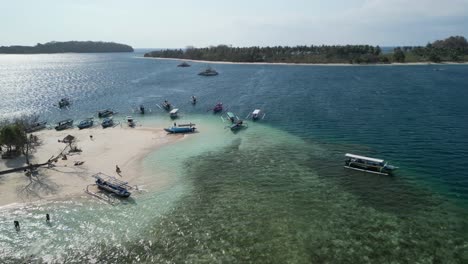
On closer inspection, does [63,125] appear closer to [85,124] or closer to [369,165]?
[85,124]

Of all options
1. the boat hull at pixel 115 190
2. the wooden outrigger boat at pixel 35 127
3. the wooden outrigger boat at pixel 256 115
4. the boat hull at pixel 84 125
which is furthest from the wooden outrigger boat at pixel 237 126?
the wooden outrigger boat at pixel 35 127

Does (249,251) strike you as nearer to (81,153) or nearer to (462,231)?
(462,231)

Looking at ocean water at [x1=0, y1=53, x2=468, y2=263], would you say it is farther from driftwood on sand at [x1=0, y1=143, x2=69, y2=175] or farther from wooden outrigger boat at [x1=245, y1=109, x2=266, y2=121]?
driftwood on sand at [x1=0, y1=143, x2=69, y2=175]

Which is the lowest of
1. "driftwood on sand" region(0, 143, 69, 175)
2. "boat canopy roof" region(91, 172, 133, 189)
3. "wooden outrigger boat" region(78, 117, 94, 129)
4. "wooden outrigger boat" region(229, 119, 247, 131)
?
"driftwood on sand" region(0, 143, 69, 175)

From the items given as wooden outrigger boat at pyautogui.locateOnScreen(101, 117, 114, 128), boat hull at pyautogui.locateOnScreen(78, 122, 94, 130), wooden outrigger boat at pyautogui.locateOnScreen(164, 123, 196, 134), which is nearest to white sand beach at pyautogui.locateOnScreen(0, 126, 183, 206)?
wooden outrigger boat at pyautogui.locateOnScreen(164, 123, 196, 134)

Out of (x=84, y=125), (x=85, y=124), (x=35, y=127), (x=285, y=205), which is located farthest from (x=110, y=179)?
(x=35, y=127)

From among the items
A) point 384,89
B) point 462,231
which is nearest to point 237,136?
point 462,231
